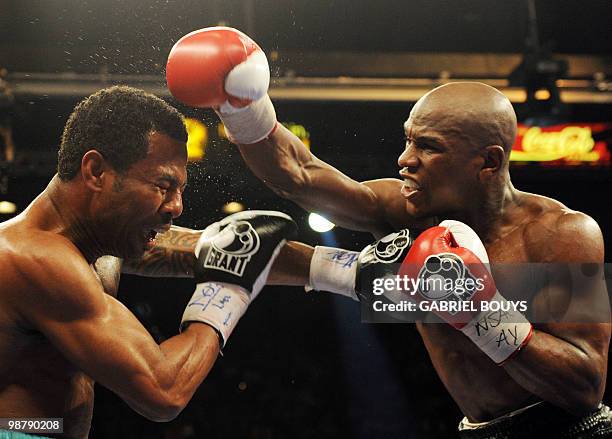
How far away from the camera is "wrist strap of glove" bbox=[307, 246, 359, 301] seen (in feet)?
7.38

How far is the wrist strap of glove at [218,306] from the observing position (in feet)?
5.95

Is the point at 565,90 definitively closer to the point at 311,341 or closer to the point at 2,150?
the point at 311,341

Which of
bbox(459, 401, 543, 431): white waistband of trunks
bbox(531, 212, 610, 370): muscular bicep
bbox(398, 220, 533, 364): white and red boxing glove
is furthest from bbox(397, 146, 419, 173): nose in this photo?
bbox(459, 401, 543, 431): white waistband of trunks

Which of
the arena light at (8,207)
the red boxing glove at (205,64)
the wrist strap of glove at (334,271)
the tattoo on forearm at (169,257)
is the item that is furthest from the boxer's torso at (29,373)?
the arena light at (8,207)

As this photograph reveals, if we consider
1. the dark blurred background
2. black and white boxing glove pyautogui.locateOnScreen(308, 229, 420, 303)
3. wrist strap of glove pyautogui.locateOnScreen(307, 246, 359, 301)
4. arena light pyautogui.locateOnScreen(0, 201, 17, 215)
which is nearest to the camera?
black and white boxing glove pyautogui.locateOnScreen(308, 229, 420, 303)

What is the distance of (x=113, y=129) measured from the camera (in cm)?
181

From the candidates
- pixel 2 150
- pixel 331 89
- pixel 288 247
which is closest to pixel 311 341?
pixel 331 89

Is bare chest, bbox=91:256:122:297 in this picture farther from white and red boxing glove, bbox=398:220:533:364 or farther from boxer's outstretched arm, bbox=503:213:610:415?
boxer's outstretched arm, bbox=503:213:610:415

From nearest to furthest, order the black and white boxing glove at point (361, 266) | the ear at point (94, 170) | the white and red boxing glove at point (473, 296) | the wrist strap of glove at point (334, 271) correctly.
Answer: the ear at point (94, 170)
the white and red boxing glove at point (473, 296)
the black and white boxing glove at point (361, 266)
the wrist strap of glove at point (334, 271)

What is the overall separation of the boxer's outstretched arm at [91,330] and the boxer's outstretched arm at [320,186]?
2.43 ft

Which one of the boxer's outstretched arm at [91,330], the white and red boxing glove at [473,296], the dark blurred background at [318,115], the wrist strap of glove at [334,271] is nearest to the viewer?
the boxer's outstretched arm at [91,330]

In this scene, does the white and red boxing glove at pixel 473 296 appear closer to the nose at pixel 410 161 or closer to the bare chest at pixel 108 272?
the nose at pixel 410 161

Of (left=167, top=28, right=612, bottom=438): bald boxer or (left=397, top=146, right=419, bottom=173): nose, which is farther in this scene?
(left=397, top=146, right=419, bottom=173): nose

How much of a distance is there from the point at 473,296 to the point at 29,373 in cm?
106
